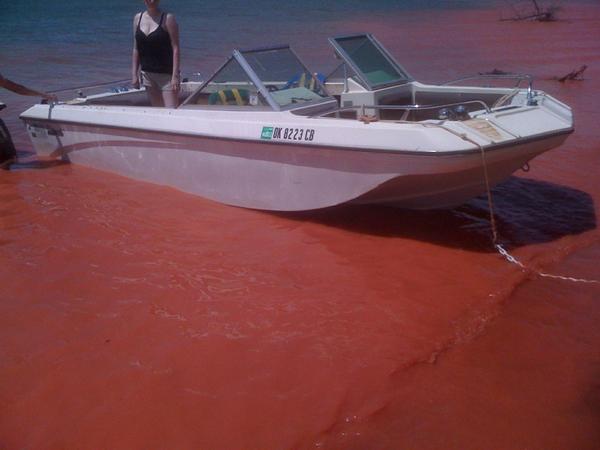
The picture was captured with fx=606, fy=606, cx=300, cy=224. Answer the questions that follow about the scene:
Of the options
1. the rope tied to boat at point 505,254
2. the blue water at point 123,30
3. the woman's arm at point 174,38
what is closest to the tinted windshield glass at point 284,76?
the woman's arm at point 174,38

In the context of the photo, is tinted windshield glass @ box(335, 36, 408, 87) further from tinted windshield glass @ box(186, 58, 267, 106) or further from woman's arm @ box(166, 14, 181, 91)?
woman's arm @ box(166, 14, 181, 91)

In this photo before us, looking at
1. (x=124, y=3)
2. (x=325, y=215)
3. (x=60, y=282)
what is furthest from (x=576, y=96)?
(x=124, y=3)

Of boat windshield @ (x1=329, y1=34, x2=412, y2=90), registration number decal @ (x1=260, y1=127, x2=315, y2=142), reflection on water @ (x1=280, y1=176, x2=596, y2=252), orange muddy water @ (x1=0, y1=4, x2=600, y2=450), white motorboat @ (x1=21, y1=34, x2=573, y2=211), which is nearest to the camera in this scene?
orange muddy water @ (x1=0, y1=4, x2=600, y2=450)

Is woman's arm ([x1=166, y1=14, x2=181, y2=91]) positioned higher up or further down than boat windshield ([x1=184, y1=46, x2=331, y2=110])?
higher up

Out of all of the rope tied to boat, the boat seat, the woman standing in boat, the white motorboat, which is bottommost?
the rope tied to boat

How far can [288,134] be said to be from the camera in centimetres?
470

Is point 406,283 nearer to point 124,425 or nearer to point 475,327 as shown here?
point 475,327

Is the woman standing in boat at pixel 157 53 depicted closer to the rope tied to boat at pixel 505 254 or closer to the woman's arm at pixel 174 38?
the woman's arm at pixel 174 38

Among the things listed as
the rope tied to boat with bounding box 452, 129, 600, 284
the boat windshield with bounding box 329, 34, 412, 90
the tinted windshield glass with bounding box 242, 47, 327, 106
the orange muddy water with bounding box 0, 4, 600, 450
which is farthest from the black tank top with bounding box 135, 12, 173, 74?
the rope tied to boat with bounding box 452, 129, 600, 284

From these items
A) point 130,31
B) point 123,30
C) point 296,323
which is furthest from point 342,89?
point 123,30

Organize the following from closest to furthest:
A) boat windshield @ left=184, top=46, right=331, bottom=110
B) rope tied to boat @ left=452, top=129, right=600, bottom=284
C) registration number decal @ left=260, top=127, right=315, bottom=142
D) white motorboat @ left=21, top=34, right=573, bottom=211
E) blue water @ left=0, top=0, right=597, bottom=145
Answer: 1. rope tied to boat @ left=452, top=129, right=600, bottom=284
2. white motorboat @ left=21, top=34, right=573, bottom=211
3. registration number decal @ left=260, top=127, right=315, bottom=142
4. boat windshield @ left=184, top=46, right=331, bottom=110
5. blue water @ left=0, top=0, right=597, bottom=145

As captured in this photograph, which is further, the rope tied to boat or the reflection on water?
the reflection on water

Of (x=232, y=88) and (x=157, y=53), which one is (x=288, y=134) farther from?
(x=157, y=53)

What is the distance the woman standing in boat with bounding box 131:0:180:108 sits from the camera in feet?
18.7
